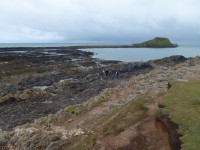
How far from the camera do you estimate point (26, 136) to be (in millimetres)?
21219

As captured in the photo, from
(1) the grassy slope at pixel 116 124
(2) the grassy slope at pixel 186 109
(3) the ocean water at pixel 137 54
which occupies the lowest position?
(3) the ocean water at pixel 137 54

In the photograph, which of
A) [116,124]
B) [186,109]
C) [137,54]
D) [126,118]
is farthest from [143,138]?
[137,54]

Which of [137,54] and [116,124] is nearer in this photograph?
[116,124]

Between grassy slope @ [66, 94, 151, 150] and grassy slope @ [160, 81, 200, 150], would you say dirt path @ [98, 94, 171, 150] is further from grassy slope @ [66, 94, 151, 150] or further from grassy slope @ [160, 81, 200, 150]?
grassy slope @ [160, 81, 200, 150]

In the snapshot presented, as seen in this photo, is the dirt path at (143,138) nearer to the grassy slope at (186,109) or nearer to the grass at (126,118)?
the grass at (126,118)

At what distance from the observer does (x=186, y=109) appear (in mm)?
16047

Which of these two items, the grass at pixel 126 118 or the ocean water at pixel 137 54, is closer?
the grass at pixel 126 118

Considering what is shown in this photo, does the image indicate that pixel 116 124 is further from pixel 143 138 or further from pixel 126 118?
pixel 143 138

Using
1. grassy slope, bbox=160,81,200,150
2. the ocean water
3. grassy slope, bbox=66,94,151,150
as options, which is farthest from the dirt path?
the ocean water

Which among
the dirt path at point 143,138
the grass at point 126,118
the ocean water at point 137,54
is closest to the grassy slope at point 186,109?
the dirt path at point 143,138

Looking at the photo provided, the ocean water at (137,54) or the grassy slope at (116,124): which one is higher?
the grassy slope at (116,124)

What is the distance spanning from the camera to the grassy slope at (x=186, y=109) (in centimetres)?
1338

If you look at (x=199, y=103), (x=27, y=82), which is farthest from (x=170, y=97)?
(x=27, y=82)

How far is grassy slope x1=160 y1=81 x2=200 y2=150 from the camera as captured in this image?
13375 millimetres
